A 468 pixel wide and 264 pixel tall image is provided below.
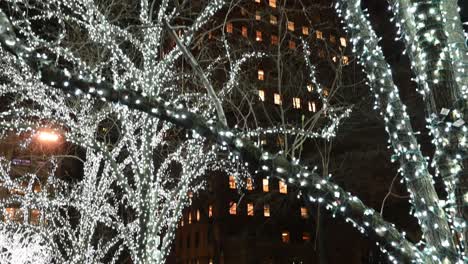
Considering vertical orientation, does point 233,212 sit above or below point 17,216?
above

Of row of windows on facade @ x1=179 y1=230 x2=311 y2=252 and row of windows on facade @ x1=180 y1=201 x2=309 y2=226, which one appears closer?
row of windows on facade @ x1=180 y1=201 x2=309 y2=226

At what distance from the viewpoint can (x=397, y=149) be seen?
433cm

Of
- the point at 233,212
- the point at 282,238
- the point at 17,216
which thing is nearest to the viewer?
the point at 17,216

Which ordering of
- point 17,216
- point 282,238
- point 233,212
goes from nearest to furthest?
point 17,216
point 282,238
point 233,212

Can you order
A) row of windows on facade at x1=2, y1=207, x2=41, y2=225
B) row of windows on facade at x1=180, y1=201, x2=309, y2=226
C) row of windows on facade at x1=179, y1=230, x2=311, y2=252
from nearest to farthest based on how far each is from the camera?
1. row of windows on facade at x1=2, y1=207, x2=41, y2=225
2. row of windows on facade at x1=180, y1=201, x2=309, y2=226
3. row of windows on facade at x1=179, y1=230, x2=311, y2=252

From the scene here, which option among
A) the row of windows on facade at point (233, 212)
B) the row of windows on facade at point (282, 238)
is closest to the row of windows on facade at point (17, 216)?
the row of windows on facade at point (233, 212)

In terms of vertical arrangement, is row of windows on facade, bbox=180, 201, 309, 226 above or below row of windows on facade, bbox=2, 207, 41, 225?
above

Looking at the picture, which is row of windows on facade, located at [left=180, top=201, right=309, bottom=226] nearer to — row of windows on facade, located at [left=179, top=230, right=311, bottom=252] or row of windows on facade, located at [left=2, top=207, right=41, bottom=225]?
row of windows on facade, located at [left=179, top=230, right=311, bottom=252]

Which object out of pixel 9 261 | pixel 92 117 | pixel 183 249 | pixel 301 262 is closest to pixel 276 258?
pixel 301 262

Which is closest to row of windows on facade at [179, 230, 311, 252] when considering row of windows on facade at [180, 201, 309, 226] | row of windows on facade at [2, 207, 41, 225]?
row of windows on facade at [180, 201, 309, 226]

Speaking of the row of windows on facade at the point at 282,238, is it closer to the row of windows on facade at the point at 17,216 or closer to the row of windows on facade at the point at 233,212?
the row of windows on facade at the point at 233,212

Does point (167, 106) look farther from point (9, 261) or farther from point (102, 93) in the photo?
point (9, 261)

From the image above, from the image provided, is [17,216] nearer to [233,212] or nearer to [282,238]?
[233,212]

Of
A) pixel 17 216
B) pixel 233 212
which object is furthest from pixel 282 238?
pixel 17 216
